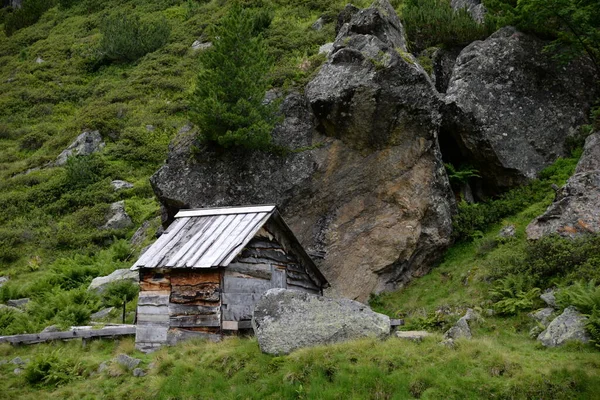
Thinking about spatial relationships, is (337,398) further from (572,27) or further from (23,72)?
(23,72)

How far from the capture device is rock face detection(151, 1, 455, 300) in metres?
19.5

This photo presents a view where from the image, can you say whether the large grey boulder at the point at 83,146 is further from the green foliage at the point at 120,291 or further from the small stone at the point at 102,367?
the small stone at the point at 102,367

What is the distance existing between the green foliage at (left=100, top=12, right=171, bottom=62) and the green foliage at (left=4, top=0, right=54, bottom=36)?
22765 millimetres

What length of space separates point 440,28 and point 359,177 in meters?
10.4

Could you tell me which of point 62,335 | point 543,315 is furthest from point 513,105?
point 62,335

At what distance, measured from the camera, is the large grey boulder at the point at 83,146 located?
34281 millimetres

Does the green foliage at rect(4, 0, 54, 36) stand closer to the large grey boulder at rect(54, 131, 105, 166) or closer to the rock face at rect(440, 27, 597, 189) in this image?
the large grey boulder at rect(54, 131, 105, 166)

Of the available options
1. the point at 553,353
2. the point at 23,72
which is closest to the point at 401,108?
the point at 553,353

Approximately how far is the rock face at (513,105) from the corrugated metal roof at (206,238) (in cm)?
1048

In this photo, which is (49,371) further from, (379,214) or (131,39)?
(131,39)

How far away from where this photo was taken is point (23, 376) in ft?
43.8

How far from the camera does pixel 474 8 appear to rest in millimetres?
29750

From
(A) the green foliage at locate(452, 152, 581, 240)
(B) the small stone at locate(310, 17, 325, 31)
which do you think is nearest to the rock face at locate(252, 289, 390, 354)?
(A) the green foliage at locate(452, 152, 581, 240)

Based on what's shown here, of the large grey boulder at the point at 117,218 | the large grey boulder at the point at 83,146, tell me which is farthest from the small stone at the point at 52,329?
the large grey boulder at the point at 83,146
